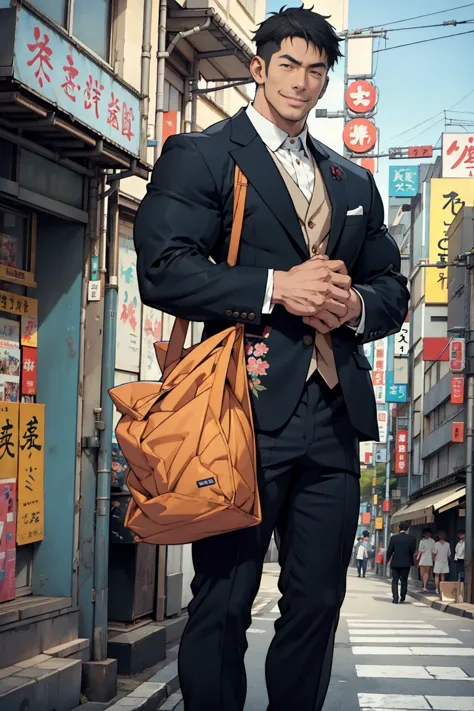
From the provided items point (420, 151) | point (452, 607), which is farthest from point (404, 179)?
point (452, 607)

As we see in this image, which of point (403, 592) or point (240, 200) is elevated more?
point (240, 200)

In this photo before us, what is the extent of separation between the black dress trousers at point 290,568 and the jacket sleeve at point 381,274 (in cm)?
31

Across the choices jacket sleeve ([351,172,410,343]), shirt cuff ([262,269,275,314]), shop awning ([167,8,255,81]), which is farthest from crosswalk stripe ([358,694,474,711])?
shop awning ([167,8,255,81])

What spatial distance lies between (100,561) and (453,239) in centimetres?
3418

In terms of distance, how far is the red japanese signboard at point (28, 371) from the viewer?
8.57m

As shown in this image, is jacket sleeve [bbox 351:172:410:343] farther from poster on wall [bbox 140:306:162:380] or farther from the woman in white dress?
the woman in white dress

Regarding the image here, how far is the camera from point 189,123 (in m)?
13.3

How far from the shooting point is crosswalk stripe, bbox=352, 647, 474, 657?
13.0 metres

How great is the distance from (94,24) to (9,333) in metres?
3.06

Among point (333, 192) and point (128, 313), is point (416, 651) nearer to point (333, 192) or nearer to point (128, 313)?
point (128, 313)

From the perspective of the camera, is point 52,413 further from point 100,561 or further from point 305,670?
point 305,670

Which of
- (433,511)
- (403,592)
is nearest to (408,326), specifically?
(433,511)

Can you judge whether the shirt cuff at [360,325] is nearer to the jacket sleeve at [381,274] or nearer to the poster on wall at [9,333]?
the jacket sleeve at [381,274]

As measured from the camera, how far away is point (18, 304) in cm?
851
